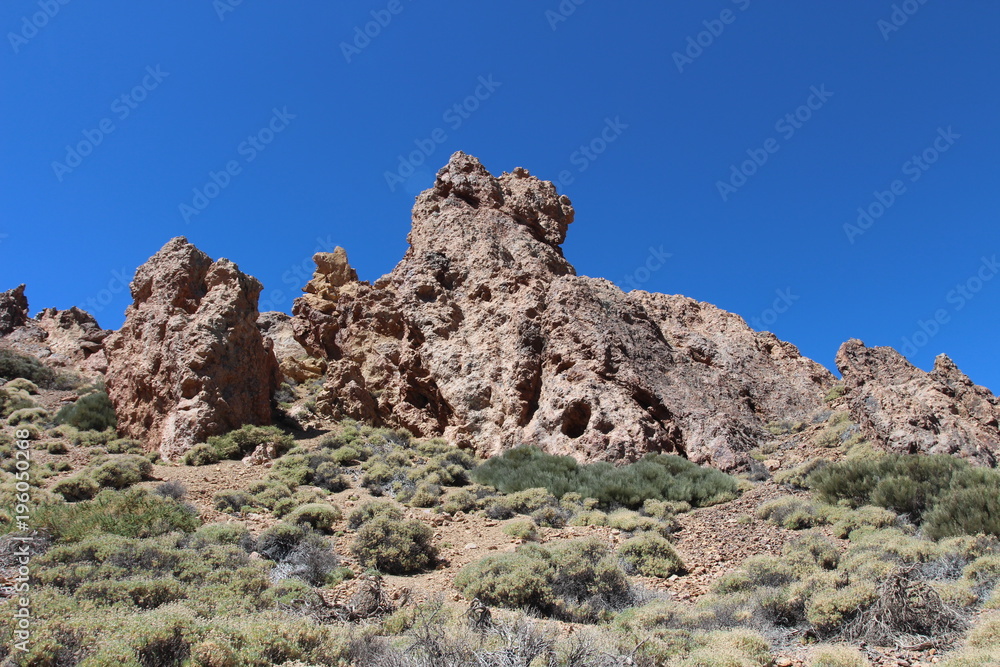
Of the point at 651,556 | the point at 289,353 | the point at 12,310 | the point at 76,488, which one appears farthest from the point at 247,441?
the point at 12,310

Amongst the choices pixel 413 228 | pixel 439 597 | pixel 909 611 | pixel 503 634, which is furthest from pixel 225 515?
pixel 413 228

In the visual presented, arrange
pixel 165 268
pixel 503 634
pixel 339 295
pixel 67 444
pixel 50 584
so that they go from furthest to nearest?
pixel 339 295 < pixel 165 268 < pixel 67 444 < pixel 50 584 < pixel 503 634

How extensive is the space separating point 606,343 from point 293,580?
11.6 m

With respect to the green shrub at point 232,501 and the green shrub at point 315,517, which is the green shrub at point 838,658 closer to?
the green shrub at point 315,517

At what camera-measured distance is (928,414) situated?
10.7 meters

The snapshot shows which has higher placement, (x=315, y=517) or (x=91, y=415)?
(x=91, y=415)

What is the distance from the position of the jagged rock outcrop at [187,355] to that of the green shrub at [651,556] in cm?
1098

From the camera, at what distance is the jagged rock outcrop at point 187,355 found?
1465cm

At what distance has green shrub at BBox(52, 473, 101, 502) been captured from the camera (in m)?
9.88

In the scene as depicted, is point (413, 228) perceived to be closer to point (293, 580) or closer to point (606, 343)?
point (606, 343)

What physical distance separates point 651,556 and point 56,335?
33.8 metres

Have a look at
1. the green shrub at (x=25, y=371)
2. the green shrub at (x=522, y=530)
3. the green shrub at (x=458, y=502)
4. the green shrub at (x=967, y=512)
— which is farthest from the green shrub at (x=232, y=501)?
the green shrub at (x=25, y=371)

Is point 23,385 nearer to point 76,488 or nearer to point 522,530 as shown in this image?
point 76,488

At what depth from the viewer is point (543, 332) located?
17609 mm
